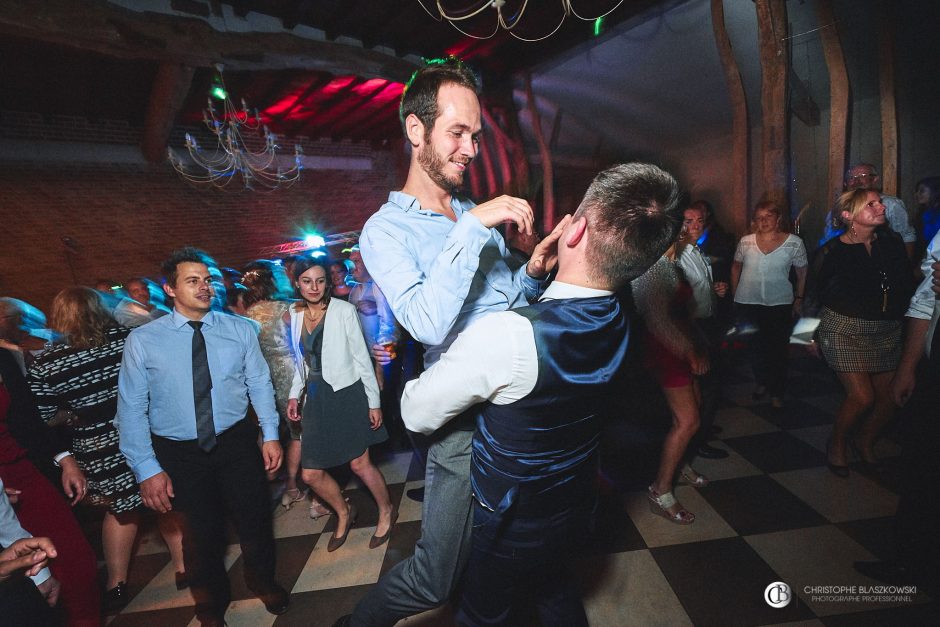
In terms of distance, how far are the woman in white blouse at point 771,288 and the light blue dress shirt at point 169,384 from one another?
3.82 metres

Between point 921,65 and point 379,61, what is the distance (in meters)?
6.25

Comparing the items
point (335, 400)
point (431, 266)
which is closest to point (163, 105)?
point (335, 400)

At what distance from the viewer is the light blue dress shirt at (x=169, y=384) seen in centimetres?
165

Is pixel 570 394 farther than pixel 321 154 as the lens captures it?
No

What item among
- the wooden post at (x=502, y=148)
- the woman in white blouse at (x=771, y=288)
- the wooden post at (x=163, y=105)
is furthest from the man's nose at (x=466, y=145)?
the wooden post at (x=502, y=148)

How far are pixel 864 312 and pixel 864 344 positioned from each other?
7.4 inches

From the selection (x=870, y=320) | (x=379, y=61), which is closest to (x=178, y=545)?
(x=870, y=320)

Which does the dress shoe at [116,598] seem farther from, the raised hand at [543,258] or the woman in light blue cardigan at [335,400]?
the raised hand at [543,258]

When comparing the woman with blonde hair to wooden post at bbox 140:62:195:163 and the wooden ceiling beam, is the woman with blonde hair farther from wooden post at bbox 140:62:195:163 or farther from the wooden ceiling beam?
wooden post at bbox 140:62:195:163

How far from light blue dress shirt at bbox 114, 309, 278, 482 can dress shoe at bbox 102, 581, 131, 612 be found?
3.30 ft

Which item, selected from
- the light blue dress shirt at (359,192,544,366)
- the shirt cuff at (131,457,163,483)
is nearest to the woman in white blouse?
the light blue dress shirt at (359,192,544,366)

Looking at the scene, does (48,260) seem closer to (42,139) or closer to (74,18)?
(42,139)

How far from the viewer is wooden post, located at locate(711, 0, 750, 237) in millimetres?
4000

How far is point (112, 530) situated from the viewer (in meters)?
2.08
